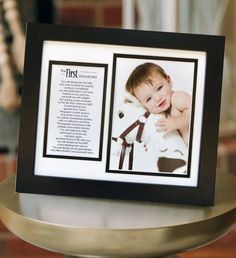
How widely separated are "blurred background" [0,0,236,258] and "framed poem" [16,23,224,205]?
36.1 inches

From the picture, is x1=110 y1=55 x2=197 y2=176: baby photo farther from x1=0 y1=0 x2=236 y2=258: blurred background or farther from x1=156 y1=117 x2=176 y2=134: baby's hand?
x1=0 y1=0 x2=236 y2=258: blurred background

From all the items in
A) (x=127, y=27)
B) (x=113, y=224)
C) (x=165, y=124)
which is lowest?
(x=113, y=224)

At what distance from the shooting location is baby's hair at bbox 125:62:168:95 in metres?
0.81

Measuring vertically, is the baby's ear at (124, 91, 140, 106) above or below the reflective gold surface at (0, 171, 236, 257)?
above

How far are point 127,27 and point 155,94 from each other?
45.4 inches

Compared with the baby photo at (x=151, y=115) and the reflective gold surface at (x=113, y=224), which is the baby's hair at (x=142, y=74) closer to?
the baby photo at (x=151, y=115)

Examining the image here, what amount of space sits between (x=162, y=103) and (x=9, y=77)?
1.09m

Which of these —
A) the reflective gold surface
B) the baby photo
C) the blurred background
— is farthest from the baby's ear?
the blurred background

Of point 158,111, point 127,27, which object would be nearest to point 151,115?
point 158,111

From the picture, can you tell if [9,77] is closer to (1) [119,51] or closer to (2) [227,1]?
(2) [227,1]

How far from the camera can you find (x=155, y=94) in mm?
809

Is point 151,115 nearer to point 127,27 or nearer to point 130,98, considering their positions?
point 130,98

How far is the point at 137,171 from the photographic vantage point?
0.80 metres

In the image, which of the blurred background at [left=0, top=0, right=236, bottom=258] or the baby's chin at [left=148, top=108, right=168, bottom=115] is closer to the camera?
the baby's chin at [left=148, top=108, right=168, bottom=115]
